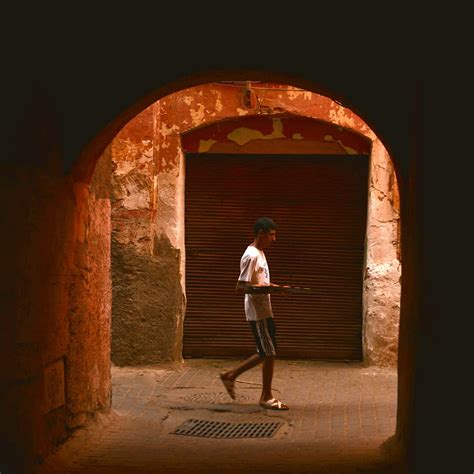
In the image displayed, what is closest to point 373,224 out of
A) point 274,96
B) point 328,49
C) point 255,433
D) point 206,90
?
point 274,96

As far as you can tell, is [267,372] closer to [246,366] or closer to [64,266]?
[246,366]

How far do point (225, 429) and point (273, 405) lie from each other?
0.77 meters

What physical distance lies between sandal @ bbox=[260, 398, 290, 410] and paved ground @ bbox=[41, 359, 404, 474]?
71 mm

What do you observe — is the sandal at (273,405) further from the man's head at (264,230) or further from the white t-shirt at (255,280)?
the man's head at (264,230)

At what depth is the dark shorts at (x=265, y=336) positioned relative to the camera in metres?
6.91

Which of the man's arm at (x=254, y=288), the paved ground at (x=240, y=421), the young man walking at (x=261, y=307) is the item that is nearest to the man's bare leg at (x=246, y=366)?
the young man walking at (x=261, y=307)

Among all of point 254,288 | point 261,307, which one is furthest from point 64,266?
point 261,307

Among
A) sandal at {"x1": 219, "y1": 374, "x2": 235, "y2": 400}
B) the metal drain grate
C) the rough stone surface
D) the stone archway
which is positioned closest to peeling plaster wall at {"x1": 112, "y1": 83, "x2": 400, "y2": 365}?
the rough stone surface

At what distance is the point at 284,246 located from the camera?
9.63 metres

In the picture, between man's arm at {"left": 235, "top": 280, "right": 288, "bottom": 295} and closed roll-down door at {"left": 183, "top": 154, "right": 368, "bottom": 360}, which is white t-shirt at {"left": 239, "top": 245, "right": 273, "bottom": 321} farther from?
closed roll-down door at {"left": 183, "top": 154, "right": 368, "bottom": 360}

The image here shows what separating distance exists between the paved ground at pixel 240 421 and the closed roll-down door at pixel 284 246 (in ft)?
1.07

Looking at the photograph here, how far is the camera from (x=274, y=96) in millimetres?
9156

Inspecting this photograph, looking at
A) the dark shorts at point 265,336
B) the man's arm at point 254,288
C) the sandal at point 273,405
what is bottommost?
the sandal at point 273,405

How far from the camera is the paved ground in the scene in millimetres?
4941
